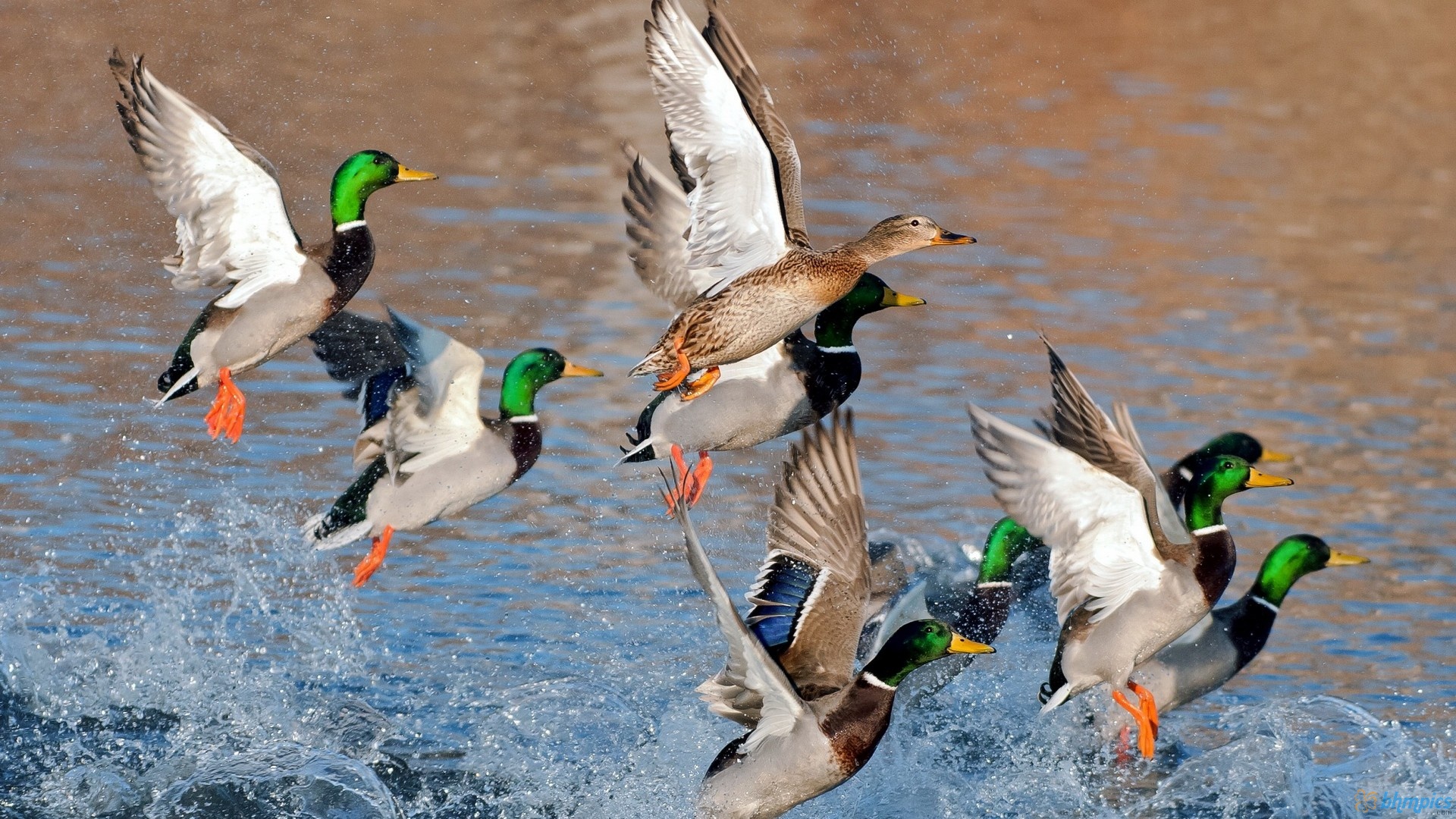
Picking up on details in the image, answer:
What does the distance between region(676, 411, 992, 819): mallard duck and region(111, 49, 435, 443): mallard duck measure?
189cm

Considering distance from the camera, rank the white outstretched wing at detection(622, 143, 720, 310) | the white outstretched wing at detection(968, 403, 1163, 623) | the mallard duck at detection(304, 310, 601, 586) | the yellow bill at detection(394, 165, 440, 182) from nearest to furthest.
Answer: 1. the white outstretched wing at detection(968, 403, 1163, 623)
2. the yellow bill at detection(394, 165, 440, 182)
3. the mallard duck at detection(304, 310, 601, 586)
4. the white outstretched wing at detection(622, 143, 720, 310)

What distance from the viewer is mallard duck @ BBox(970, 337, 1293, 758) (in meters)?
6.40

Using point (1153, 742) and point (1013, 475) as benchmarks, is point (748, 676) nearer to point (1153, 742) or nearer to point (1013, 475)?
point (1013, 475)

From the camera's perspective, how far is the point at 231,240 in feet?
23.1

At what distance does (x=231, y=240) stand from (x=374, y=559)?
1.33m

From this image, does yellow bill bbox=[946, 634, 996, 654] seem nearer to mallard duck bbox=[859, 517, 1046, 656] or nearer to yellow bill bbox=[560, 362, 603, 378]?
mallard duck bbox=[859, 517, 1046, 656]

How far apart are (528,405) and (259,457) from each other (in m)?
2.28

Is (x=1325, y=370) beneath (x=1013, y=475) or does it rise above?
beneath

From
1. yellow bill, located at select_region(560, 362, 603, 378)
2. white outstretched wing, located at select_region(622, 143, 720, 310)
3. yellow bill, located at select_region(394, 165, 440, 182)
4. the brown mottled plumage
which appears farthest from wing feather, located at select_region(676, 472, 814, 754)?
white outstretched wing, located at select_region(622, 143, 720, 310)

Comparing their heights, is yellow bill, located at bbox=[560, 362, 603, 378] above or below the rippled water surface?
above

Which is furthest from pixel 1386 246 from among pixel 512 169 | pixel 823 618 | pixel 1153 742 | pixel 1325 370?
pixel 823 618

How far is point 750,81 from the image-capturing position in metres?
6.98

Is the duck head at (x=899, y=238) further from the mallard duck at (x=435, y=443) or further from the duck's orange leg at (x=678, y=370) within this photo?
the mallard duck at (x=435, y=443)

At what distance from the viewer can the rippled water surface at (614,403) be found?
7.03m
